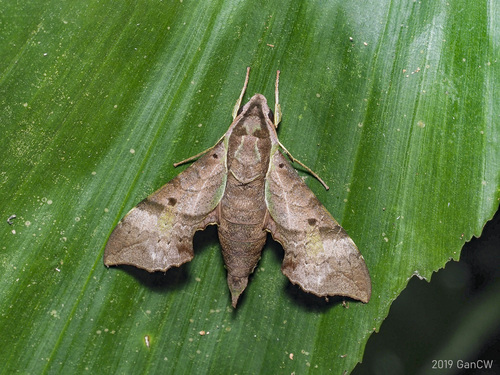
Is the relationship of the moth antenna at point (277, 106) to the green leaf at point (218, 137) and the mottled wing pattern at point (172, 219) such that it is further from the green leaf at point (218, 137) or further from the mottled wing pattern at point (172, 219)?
the mottled wing pattern at point (172, 219)

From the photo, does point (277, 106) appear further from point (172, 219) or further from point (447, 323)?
point (447, 323)

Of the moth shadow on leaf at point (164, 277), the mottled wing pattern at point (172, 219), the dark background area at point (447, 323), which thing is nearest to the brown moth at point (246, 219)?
the mottled wing pattern at point (172, 219)

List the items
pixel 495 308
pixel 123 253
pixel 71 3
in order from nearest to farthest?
pixel 123 253 → pixel 71 3 → pixel 495 308

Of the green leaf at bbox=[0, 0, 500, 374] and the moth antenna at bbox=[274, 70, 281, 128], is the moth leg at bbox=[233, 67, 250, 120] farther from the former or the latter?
the moth antenna at bbox=[274, 70, 281, 128]

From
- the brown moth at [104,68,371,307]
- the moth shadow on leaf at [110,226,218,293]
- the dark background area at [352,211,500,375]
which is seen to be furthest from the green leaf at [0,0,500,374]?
the dark background area at [352,211,500,375]

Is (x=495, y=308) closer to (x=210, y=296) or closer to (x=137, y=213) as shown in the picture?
(x=210, y=296)

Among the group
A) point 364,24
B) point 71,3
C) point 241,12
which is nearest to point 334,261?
point 364,24

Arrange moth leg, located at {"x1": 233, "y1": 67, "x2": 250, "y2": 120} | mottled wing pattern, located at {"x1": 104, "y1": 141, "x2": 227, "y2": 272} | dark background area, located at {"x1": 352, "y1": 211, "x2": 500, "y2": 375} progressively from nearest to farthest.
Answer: mottled wing pattern, located at {"x1": 104, "y1": 141, "x2": 227, "y2": 272}, moth leg, located at {"x1": 233, "y1": 67, "x2": 250, "y2": 120}, dark background area, located at {"x1": 352, "y1": 211, "x2": 500, "y2": 375}
